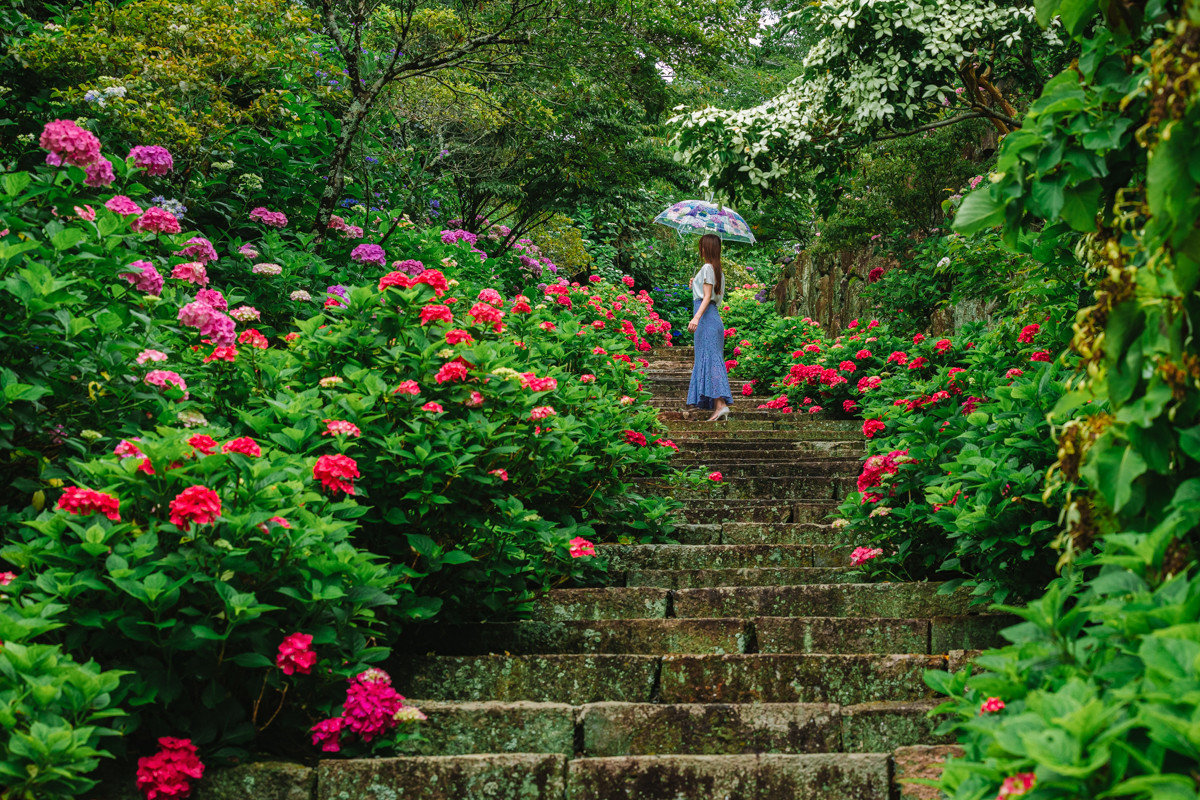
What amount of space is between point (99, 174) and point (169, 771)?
7.92 feet

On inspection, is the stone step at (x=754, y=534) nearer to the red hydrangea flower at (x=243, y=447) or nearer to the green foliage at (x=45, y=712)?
the red hydrangea flower at (x=243, y=447)

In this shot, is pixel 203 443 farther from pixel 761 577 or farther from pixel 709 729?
pixel 761 577

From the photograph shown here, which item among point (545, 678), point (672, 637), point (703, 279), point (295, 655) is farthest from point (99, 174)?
point (703, 279)

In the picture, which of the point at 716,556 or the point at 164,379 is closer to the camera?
the point at 164,379

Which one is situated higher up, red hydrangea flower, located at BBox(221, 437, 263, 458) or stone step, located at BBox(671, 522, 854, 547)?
stone step, located at BBox(671, 522, 854, 547)

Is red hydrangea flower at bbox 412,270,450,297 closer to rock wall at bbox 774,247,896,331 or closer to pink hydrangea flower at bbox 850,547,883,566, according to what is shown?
pink hydrangea flower at bbox 850,547,883,566

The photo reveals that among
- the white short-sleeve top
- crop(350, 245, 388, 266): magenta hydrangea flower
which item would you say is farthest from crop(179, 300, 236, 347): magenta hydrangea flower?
the white short-sleeve top

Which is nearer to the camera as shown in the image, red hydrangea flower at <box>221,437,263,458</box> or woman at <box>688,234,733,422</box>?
red hydrangea flower at <box>221,437,263,458</box>

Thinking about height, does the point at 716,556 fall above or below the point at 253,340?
below

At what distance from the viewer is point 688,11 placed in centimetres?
711

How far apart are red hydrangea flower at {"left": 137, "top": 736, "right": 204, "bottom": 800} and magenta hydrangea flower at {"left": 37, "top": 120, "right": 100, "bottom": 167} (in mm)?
2268

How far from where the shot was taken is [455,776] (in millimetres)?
2158

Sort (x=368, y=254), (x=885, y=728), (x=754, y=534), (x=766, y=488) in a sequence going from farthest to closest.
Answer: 1. (x=368, y=254)
2. (x=766, y=488)
3. (x=754, y=534)
4. (x=885, y=728)

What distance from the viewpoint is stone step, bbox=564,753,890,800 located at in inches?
84.4
